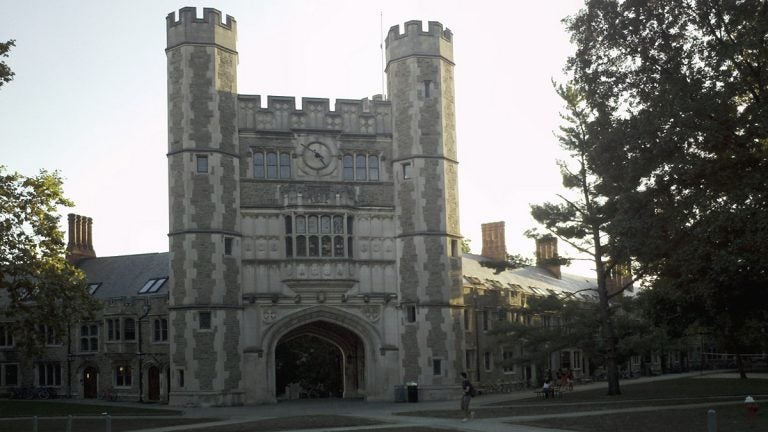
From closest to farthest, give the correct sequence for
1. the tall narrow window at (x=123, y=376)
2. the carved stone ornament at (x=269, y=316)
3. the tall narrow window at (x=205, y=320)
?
the tall narrow window at (x=205, y=320)
the carved stone ornament at (x=269, y=316)
the tall narrow window at (x=123, y=376)

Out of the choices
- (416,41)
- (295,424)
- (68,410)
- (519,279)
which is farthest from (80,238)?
(295,424)

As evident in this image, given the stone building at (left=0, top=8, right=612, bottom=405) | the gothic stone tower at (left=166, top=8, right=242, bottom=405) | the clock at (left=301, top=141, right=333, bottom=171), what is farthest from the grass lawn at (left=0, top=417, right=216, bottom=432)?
the clock at (left=301, top=141, right=333, bottom=171)

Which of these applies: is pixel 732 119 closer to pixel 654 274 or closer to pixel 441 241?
pixel 654 274

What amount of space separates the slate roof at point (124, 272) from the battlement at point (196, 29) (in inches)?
573

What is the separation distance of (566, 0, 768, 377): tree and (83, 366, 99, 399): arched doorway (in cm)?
3220

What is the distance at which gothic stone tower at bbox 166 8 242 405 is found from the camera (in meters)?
34.8

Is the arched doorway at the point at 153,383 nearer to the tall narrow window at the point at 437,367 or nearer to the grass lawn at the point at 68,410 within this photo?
the grass lawn at the point at 68,410

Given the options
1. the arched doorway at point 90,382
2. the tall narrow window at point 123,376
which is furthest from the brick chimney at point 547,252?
the arched doorway at point 90,382

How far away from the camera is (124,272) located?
51000 millimetres

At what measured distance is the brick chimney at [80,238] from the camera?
54344 mm

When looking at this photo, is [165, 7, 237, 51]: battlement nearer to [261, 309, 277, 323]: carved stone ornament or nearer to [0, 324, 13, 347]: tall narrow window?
[261, 309, 277, 323]: carved stone ornament

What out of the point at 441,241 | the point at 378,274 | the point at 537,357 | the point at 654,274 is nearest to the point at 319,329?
the point at 378,274

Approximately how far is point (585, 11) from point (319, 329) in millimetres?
19568

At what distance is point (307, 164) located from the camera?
37.5 m
